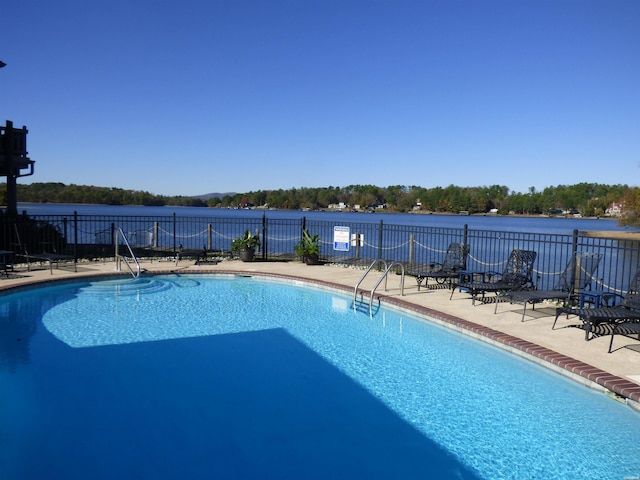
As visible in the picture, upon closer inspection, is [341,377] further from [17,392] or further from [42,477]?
[17,392]

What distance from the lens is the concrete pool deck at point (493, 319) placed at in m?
5.68

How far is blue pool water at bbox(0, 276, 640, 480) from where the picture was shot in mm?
4125

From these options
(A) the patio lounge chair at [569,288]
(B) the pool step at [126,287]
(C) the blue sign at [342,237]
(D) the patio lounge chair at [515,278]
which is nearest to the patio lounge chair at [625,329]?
(A) the patio lounge chair at [569,288]

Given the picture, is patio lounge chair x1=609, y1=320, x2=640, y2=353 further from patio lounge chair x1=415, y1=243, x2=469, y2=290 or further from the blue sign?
the blue sign

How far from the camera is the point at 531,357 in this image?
252 inches

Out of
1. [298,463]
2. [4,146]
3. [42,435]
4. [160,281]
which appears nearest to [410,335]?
[298,463]

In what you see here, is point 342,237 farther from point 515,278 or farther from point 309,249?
point 515,278

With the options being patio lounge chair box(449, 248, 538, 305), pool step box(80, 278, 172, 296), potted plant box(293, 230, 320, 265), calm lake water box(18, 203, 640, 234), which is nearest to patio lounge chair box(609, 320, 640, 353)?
patio lounge chair box(449, 248, 538, 305)

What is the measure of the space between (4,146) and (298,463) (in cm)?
1710

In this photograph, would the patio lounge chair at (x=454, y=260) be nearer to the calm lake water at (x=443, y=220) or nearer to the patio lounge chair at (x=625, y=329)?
the patio lounge chair at (x=625, y=329)

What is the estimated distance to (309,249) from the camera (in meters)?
15.6

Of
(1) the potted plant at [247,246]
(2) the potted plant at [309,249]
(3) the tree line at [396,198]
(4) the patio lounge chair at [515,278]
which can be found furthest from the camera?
(3) the tree line at [396,198]

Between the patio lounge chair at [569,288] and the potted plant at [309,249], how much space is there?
7.64m

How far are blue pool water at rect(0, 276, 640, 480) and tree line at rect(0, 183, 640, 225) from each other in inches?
3640
